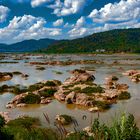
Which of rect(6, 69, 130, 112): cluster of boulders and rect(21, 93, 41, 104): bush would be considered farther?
rect(21, 93, 41, 104): bush

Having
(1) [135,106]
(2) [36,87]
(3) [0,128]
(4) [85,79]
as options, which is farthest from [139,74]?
(3) [0,128]

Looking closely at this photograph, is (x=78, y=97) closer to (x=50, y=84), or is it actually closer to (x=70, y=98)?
(x=70, y=98)

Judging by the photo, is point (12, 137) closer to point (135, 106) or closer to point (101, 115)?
point (101, 115)

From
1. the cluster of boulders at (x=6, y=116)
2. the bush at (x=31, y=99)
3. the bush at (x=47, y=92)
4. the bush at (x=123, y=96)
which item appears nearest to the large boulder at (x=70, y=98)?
the bush at (x=31, y=99)

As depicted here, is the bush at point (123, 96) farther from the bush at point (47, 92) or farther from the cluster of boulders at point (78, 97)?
the bush at point (47, 92)

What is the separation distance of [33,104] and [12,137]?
22415 millimetres

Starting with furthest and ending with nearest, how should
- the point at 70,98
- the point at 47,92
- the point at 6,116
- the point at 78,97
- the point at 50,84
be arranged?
1. the point at 50,84
2. the point at 47,92
3. the point at 70,98
4. the point at 78,97
5. the point at 6,116

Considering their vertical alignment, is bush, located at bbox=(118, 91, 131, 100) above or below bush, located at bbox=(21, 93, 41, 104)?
below

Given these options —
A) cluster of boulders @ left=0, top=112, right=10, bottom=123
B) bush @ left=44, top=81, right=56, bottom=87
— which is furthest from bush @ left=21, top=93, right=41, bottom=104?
bush @ left=44, top=81, right=56, bottom=87

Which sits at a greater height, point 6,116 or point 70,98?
point 70,98

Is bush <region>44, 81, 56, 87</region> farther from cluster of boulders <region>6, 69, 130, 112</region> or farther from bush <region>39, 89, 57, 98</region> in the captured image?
bush <region>39, 89, 57, 98</region>

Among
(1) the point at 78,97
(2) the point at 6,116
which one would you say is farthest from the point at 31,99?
(2) the point at 6,116

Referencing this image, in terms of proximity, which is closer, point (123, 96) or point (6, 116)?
point (6, 116)

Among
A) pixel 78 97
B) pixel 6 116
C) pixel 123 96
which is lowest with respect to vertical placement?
pixel 123 96
